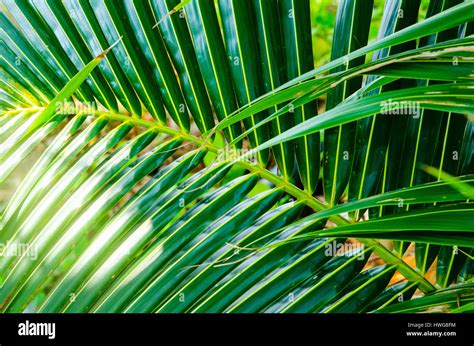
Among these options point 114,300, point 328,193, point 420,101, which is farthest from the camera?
point 328,193

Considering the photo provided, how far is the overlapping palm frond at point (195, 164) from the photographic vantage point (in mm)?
771

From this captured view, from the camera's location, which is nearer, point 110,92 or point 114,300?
point 114,300

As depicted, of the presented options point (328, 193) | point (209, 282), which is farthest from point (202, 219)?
point (328, 193)

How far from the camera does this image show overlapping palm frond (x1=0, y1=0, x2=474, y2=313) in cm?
77

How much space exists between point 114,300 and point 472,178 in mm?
532

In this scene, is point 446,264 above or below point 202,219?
below

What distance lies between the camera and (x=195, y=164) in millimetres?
836

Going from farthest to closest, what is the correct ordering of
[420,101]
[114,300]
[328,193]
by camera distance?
1. [328,193]
2. [114,300]
3. [420,101]
